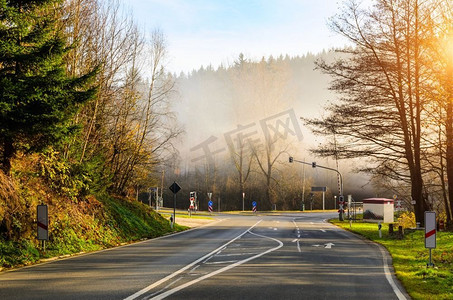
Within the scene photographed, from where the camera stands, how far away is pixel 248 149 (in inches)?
3049

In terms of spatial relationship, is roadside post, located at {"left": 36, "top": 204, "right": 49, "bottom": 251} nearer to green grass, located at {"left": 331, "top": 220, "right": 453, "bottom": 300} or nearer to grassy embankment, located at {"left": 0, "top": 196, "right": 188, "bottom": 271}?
grassy embankment, located at {"left": 0, "top": 196, "right": 188, "bottom": 271}

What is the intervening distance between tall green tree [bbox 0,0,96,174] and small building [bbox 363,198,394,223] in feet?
128

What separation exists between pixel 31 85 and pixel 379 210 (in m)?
41.5

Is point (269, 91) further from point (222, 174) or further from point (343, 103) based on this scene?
point (343, 103)

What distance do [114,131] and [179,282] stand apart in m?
19.8

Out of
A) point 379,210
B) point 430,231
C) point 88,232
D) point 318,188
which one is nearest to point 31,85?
point 88,232

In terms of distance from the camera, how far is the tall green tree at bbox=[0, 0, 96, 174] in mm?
14062

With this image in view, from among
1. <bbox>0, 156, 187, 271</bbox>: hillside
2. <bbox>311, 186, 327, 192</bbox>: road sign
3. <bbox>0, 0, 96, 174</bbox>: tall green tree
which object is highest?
<bbox>0, 0, 96, 174</bbox>: tall green tree

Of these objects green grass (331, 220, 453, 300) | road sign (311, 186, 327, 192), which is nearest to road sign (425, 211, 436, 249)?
green grass (331, 220, 453, 300)

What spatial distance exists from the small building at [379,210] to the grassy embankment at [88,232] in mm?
25178

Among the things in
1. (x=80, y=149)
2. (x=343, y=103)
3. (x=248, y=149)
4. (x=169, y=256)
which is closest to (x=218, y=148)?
(x=248, y=149)

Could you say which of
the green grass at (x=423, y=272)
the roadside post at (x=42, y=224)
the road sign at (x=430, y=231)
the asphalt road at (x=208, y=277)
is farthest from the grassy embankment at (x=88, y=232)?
the road sign at (x=430, y=231)

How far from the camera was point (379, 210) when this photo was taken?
162 ft

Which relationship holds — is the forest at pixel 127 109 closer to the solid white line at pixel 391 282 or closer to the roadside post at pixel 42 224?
the roadside post at pixel 42 224
